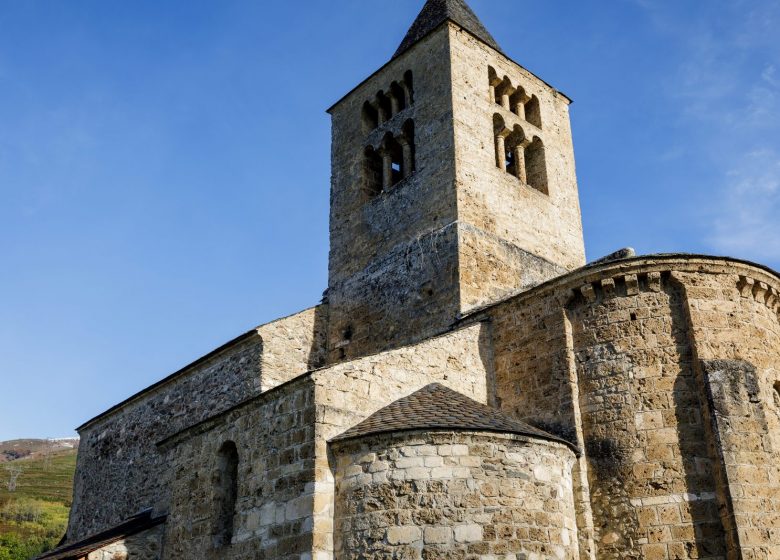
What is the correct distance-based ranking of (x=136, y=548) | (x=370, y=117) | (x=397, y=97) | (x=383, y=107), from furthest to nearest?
(x=370, y=117) < (x=383, y=107) < (x=397, y=97) < (x=136, y=548)

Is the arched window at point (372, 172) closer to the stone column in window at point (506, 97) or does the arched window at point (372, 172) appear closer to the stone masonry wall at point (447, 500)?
the stone column in window at point (506, 97)

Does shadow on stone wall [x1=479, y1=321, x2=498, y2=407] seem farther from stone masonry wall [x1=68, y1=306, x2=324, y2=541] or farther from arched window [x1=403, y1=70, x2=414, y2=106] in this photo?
arched window [x1=403, y1=70, x2=414, y2=106]

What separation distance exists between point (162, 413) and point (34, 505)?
38106 millimetres

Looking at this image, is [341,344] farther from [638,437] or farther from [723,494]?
[723,494]

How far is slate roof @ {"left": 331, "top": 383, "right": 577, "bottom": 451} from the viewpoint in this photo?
9.41 m

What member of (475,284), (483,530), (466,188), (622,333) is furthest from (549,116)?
(483,530)

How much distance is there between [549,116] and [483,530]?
1248 centimetres

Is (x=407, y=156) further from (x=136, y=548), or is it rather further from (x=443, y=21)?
(x=136, y=548)

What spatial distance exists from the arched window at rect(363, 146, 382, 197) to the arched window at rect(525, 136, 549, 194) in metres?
3.53

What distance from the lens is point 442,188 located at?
15531mm

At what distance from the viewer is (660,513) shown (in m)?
9.86

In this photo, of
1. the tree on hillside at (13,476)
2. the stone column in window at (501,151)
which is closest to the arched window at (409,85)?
the stone column in window at (501,151)

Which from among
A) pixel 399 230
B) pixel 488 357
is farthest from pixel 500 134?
pixel 488 357

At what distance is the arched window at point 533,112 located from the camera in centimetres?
1856
